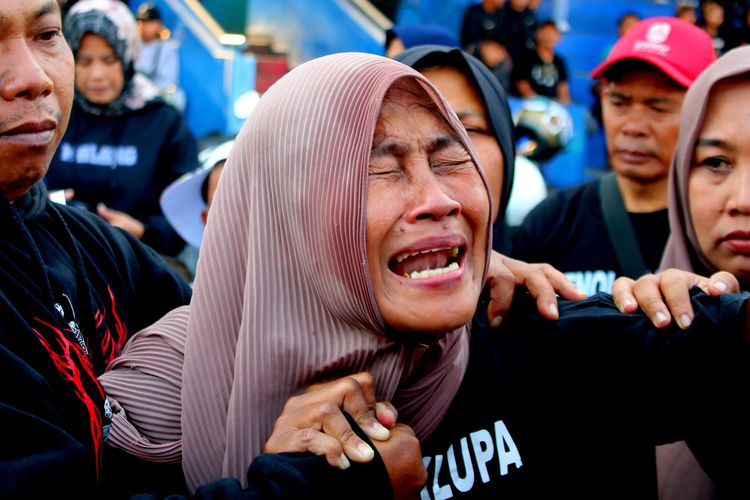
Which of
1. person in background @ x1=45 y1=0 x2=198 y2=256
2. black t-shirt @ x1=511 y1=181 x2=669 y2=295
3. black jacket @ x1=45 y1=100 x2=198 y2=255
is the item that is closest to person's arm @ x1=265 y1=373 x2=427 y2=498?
black t-shirt @ x1=511 y1=181 x2=669 y2=295

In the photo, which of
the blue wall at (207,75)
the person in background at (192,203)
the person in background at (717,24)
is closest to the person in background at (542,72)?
the person in background at (717,24)

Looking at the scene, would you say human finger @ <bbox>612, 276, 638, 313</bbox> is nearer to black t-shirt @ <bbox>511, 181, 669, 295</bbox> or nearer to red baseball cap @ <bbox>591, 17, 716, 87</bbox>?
black t-shirt @ <bbox>511, 181, 669, 295</bbox>

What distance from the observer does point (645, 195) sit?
3.18m

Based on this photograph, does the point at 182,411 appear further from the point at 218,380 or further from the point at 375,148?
the point at 375,148

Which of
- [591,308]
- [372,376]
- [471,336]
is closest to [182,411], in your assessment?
[372,376]

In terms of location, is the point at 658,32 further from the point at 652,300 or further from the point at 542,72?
the point at 542,72

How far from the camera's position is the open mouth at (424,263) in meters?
1.54

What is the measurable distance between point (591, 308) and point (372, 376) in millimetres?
521

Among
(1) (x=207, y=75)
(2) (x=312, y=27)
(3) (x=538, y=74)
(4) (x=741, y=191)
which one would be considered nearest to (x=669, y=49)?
(4) (x=741, y=191)

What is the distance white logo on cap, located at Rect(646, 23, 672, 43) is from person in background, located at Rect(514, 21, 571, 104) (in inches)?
244

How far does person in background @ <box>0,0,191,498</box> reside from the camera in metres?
1.39

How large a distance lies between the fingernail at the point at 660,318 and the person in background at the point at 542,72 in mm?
8202

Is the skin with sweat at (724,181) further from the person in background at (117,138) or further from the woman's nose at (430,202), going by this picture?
the person in background at (117,138)

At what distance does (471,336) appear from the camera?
6.04 feet
